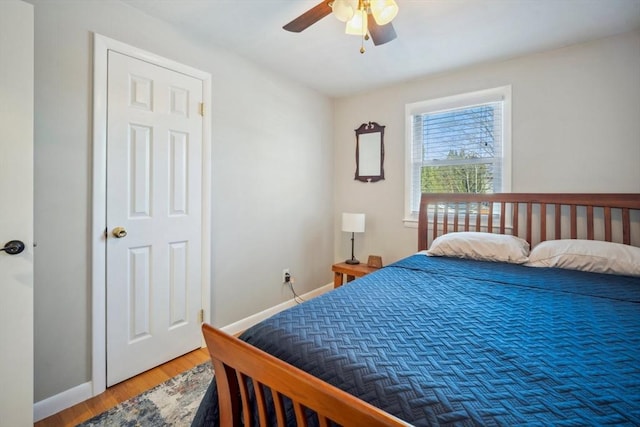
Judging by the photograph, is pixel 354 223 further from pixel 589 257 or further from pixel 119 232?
pixel 119 232

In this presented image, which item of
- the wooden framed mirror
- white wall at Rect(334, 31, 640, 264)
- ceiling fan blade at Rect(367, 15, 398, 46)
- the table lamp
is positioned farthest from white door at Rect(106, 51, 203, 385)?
white wall at Rect(334, 31, 640, 264)

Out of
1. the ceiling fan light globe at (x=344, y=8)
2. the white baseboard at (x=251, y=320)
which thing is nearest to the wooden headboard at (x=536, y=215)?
the white baseboard at (x=251, y=320)

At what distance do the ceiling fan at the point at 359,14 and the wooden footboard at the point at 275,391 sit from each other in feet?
4.98

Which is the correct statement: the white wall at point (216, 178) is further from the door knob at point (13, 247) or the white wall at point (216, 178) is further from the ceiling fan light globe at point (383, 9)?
the ceiling fan light globe at point (383, 9)

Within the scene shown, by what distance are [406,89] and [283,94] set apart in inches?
50.4

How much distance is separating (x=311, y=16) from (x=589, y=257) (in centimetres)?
223

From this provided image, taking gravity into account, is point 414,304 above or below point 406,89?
below

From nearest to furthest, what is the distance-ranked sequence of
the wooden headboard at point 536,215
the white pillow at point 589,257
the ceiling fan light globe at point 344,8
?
the ceiling fan light globe at point 344,8 < the white pillow at point 589,257 < the wooden headboard at point 536,215

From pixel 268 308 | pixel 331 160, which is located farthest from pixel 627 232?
pixel 268 308

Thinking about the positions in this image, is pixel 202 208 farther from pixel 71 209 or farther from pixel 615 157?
pixel 615 157

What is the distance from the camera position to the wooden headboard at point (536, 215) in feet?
6.88

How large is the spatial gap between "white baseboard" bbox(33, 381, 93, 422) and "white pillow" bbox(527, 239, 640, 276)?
9.68 ft

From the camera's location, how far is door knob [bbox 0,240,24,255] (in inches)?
51.2

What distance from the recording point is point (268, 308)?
2828mm
